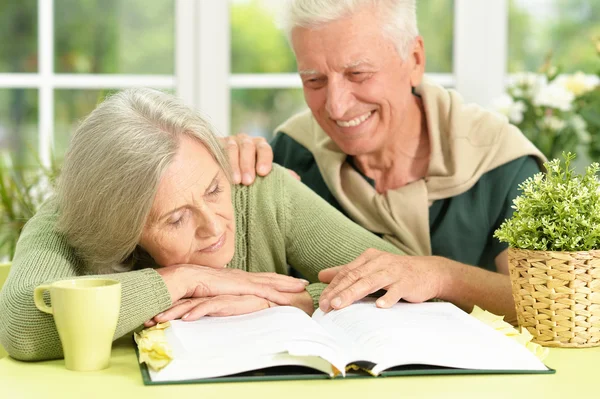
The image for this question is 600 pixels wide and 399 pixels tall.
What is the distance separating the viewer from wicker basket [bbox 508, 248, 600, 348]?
4.50 ft

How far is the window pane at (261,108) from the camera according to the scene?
3652mm

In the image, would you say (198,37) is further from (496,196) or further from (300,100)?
(496,196)

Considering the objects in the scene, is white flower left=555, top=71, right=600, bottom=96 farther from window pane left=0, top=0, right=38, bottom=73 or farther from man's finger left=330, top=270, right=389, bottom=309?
window pane left=0, top=0, right=38, bottom=73

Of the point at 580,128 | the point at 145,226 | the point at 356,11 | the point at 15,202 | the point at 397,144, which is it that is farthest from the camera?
the point at 580,128

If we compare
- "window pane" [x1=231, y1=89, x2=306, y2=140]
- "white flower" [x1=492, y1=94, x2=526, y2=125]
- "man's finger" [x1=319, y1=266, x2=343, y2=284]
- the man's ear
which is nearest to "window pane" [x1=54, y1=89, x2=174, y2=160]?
"window pane" [x1=231, y1=89, x2=306, y2=140]

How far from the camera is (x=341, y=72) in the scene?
2053 millimetres

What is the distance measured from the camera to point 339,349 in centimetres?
122

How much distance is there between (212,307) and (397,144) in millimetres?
920

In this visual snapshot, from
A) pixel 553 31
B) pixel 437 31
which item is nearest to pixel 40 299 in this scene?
pixel 437 31

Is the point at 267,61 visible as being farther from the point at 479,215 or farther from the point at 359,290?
Result: the point at 359,290

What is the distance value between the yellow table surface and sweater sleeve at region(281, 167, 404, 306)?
0.62m

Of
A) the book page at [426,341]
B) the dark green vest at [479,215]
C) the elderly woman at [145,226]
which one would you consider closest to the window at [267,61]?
the dark green vest at [479,215]

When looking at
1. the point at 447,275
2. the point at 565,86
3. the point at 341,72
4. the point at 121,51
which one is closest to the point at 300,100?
the point at 121,51

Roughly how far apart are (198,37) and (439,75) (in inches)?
A: 41.6
